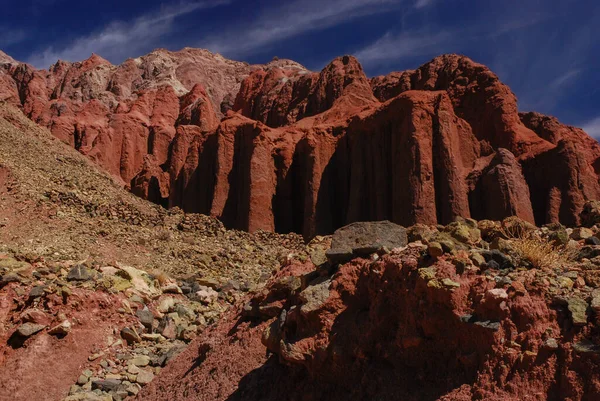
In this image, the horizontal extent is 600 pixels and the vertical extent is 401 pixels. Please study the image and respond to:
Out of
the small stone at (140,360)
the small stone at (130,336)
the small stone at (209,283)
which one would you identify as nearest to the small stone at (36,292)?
the small stone at (130,336)

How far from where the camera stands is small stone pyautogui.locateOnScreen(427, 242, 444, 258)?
4.82m

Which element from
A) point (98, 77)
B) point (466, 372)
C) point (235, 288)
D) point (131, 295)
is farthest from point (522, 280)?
point (98, 77)

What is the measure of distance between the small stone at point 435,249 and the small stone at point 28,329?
23.5 feet

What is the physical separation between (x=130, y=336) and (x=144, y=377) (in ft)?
4.96

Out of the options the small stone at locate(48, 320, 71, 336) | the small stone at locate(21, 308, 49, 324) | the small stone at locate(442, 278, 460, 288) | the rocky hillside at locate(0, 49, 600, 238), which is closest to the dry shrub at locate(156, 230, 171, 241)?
the small stone at locate(21, 308, 49, 324)

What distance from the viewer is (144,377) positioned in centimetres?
830

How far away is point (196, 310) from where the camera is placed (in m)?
12.1

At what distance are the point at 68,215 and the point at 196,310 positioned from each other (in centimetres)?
856

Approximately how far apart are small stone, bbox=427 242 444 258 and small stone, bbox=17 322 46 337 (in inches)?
282

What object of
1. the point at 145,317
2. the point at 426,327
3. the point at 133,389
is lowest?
the point at 133,389

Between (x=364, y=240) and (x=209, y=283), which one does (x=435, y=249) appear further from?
(x=209, y=283)

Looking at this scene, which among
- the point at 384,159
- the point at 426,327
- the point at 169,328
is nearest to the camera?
the point at 426,327

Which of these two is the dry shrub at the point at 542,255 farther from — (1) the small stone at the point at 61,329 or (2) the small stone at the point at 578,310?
(1) the small stone at the point at 61,329

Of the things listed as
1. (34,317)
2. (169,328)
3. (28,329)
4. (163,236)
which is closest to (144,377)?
(169,328)
